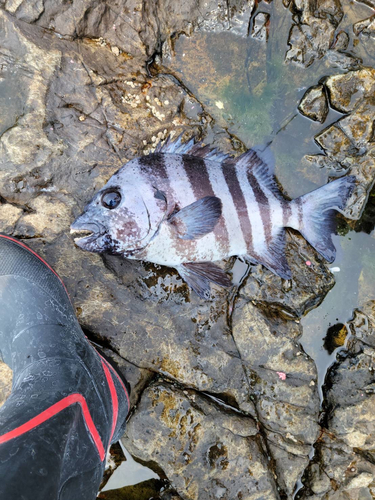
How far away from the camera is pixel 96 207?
8.37ft

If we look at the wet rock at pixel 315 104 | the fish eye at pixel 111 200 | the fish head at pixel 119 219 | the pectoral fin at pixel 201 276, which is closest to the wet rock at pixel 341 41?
the wet rock at pixel 315 104

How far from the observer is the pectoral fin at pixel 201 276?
285 centimetres

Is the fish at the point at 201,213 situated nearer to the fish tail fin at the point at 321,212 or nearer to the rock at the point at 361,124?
the fish tail fin at the point at 321,212

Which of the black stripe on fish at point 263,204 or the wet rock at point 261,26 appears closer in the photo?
the black stripe on fish at point 263,204

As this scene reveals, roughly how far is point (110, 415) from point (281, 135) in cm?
273

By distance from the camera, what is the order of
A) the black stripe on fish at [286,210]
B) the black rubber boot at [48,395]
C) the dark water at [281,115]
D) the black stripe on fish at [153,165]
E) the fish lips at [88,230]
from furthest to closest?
the dark water at [281,115] < the black stripe on fish at [286,210] < the black stripe on fish at [153,165] < the fish lips at [88,230] < the black rubber boot at [48,395]

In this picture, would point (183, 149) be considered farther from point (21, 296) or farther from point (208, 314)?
point (21, 296)

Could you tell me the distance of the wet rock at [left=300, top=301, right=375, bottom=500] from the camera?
9.59 ft

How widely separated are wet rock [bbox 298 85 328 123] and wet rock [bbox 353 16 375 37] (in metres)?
0.57

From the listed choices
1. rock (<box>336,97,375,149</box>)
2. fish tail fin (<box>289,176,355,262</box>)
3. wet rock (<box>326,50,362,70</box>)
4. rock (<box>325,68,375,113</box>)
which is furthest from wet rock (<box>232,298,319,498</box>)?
wet rock (<box>326,50,362,70</box>)

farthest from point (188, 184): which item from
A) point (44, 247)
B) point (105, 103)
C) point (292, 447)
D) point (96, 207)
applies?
point (292, 447)

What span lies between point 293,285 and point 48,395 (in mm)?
2119

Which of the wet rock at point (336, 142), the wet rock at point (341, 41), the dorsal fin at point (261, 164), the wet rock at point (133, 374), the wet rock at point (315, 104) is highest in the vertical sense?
the wet rock at point (341, 41)

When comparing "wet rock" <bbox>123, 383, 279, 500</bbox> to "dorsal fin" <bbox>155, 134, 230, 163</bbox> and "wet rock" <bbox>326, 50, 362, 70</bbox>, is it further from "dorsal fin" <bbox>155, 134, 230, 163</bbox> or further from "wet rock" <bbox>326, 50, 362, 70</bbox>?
"wet rock" <bbox>326, 50, 362, 70</bbox>
